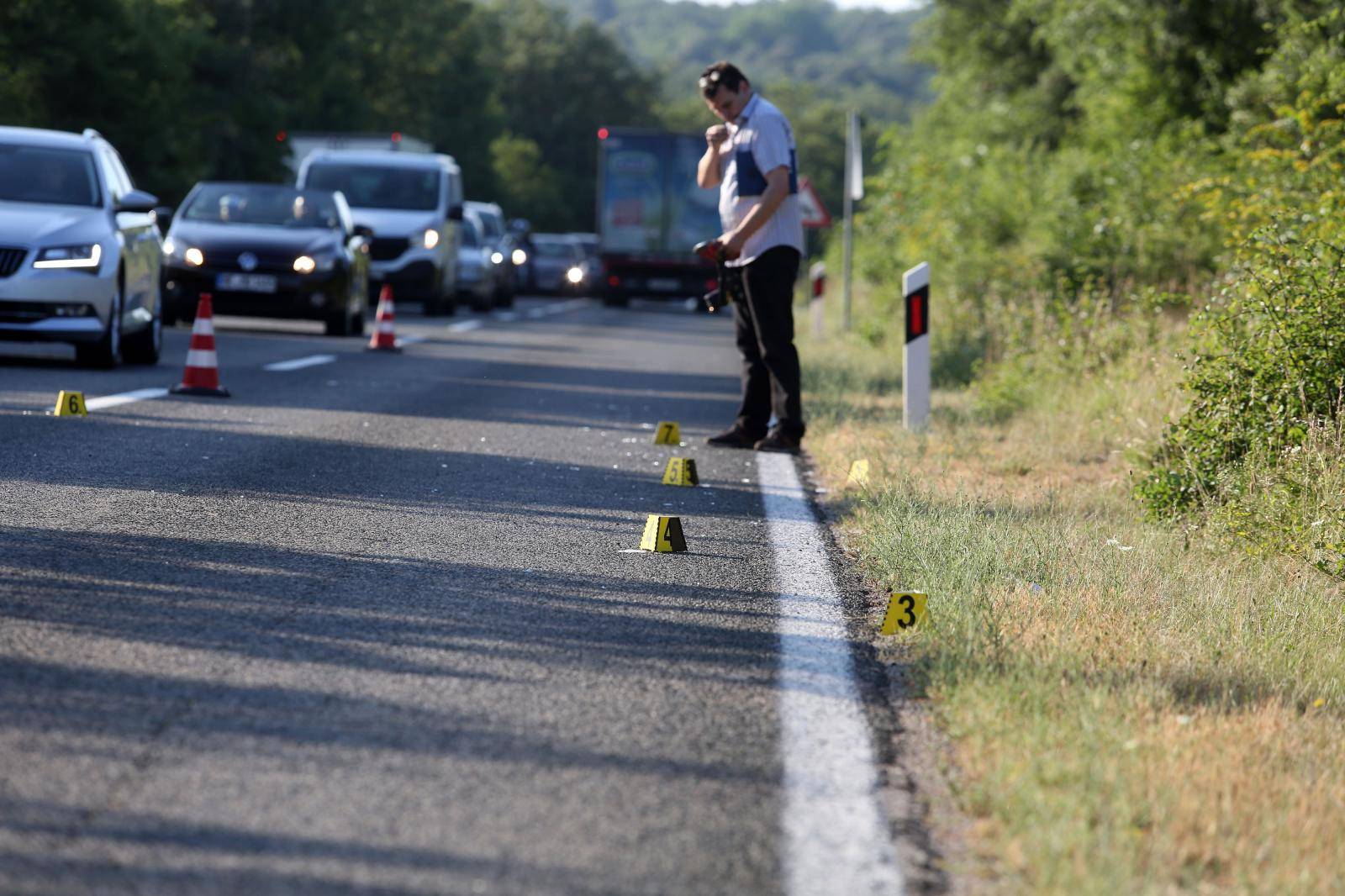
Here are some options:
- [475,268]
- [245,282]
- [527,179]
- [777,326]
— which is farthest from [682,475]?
[527,179]

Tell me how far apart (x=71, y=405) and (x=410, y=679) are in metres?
6.53

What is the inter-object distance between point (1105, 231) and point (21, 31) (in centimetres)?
2864

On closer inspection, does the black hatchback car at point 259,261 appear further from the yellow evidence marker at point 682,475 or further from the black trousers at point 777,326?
the yellow evidence marker at point 682,475

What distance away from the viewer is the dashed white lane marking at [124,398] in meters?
11.4

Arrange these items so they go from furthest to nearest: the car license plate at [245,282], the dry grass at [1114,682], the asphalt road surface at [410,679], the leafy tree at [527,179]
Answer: the leafy tree at [527,179], the car license plate at [245,282], the dry grass at [1114,682], the asphalt road surface at [410,679]

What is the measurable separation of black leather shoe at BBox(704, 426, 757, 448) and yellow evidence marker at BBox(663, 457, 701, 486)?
6.31 ft

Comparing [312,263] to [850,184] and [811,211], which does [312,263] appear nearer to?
[850,184]

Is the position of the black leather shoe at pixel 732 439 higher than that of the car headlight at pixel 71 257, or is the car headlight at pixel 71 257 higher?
the car headlight at pixel 71 257

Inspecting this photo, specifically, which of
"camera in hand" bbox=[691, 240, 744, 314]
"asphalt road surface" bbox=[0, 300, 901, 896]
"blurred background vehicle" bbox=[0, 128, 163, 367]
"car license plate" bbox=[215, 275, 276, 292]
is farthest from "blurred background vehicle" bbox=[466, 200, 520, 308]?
"asphalt road surface" bbox=[0, 300, 901, 896]

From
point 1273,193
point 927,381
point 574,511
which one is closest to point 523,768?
point 574,511

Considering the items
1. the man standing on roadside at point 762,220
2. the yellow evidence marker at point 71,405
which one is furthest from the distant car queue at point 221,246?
the man standing on roadside at point 762,220

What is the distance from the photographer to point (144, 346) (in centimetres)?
1516

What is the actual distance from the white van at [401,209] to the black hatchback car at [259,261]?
6380 millimetres

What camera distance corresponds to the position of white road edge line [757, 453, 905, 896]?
3.60 metres
